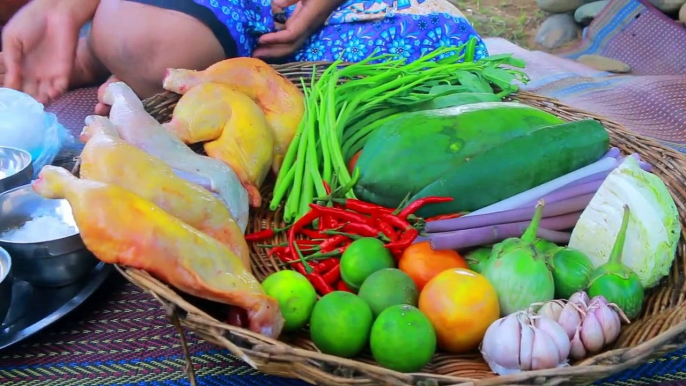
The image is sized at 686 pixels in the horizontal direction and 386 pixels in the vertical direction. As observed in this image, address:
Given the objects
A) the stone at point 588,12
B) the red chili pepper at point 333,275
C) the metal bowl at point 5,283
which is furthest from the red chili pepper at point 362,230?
the stone at point 588,12

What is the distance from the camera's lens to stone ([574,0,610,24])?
4.29m

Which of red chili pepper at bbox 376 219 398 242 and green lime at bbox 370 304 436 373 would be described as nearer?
green lime at bbox 370 304 436 373

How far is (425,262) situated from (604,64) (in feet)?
9.56

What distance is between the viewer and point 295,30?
212cm

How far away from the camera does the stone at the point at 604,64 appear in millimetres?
3477

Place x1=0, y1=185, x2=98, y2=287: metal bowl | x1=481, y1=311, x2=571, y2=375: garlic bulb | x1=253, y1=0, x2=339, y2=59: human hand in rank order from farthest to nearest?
x1=253, y1=0, x2=339, y2=59: human hand
x1=0, y1=185, x2=98, y2=287: metal bowl
x1=481, y1=311, x2=571, y2=375: garlic bulb

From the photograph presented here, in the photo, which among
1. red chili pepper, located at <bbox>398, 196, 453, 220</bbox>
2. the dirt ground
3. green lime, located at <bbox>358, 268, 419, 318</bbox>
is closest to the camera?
green lime, located at <bbox>358, 268, 419, 318</bbox>

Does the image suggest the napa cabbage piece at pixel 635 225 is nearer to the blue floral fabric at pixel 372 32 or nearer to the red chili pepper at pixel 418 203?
the red chili pepper at pixel 418 203

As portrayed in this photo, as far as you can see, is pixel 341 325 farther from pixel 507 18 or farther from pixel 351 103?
pixel 507 18

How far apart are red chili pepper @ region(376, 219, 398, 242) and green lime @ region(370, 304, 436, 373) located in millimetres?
277

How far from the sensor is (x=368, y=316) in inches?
40.2

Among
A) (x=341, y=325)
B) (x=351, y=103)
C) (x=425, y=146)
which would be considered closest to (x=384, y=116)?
(x=351, y=103)

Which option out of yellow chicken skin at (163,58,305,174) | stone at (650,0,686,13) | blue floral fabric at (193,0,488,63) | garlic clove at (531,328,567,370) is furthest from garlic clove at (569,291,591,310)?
stone at (650,0,686,13)

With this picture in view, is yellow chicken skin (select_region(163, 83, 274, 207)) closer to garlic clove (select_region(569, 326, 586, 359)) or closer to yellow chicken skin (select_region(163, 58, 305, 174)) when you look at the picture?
yellow chicken skin (select_region(163, 58, 305, 174))
